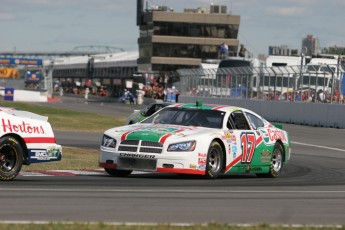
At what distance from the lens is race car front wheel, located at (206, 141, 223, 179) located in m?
15.6

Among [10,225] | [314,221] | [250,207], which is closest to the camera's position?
[10,225]

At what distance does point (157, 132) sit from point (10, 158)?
247 centimetres

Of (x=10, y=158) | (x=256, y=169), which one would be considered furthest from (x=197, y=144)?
(x=10, y=158)

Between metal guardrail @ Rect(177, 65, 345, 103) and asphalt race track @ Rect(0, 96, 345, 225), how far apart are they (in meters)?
26.0

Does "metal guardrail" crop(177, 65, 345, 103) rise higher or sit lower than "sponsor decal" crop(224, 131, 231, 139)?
lower

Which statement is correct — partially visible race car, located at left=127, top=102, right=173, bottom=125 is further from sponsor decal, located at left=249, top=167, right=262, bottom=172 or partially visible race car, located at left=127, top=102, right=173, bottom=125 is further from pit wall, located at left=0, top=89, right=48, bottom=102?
pit wall, located at left=0, top=89, right=48, bottom=102

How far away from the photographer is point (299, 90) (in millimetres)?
46719

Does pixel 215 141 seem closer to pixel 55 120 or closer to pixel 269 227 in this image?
pixel 269 227

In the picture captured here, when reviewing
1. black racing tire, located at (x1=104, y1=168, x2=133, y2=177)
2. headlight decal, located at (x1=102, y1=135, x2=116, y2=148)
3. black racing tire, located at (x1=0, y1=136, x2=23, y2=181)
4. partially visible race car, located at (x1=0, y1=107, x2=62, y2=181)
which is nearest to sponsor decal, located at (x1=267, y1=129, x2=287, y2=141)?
black racing tire, located at (x1=104, y1=168, x2=133, y2=177)

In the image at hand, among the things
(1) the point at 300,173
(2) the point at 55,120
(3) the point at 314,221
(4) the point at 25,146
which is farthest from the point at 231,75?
(3) the point at 314,221

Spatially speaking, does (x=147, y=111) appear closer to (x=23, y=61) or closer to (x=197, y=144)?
(x=197, y=144)

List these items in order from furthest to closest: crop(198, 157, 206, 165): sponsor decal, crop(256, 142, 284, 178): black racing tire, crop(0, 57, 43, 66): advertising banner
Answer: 1. crop(0, 57, 43, 66): advertising banner
2. crop(256, 142, 284, 178): black racing tire
3. crop(198, 157, 206, 165): sponsor decal

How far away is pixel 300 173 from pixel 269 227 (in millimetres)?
8960

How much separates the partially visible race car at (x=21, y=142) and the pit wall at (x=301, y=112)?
27.4m
